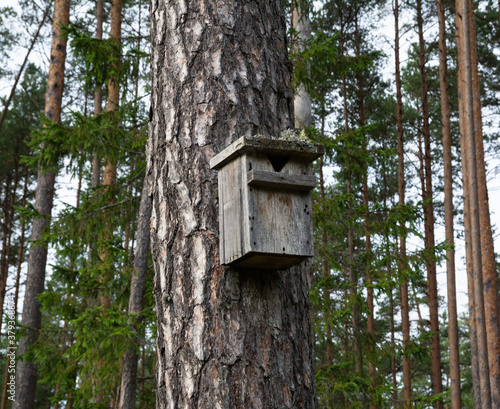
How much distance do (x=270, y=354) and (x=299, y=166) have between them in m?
0.70

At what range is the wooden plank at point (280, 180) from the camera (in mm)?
1979

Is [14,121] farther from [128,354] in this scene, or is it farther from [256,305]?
[256,305]

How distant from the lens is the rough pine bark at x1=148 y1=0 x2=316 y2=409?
6.18 ft

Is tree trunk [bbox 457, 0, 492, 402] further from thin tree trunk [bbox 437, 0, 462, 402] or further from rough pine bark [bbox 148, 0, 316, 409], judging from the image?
rough pine bark [bbox 148, 0, 316, 409]

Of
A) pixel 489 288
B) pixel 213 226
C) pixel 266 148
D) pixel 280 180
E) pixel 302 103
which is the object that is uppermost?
pixel 302 103

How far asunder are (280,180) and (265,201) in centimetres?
9

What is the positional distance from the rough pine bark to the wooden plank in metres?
0.21

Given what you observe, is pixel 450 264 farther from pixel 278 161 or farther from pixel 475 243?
pixel 278 161

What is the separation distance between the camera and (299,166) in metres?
2.09

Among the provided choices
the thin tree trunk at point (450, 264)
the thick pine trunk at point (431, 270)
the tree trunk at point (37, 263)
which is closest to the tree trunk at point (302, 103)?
the tree trunk at point (37, 263)

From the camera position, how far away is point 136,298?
6289mm

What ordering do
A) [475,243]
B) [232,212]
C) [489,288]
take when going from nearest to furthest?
[232,212] < [475,243] < [489,288]

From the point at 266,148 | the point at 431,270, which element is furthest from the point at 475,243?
the point at 266,148

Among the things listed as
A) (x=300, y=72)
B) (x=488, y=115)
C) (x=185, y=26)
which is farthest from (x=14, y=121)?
(x=185, y=26)
